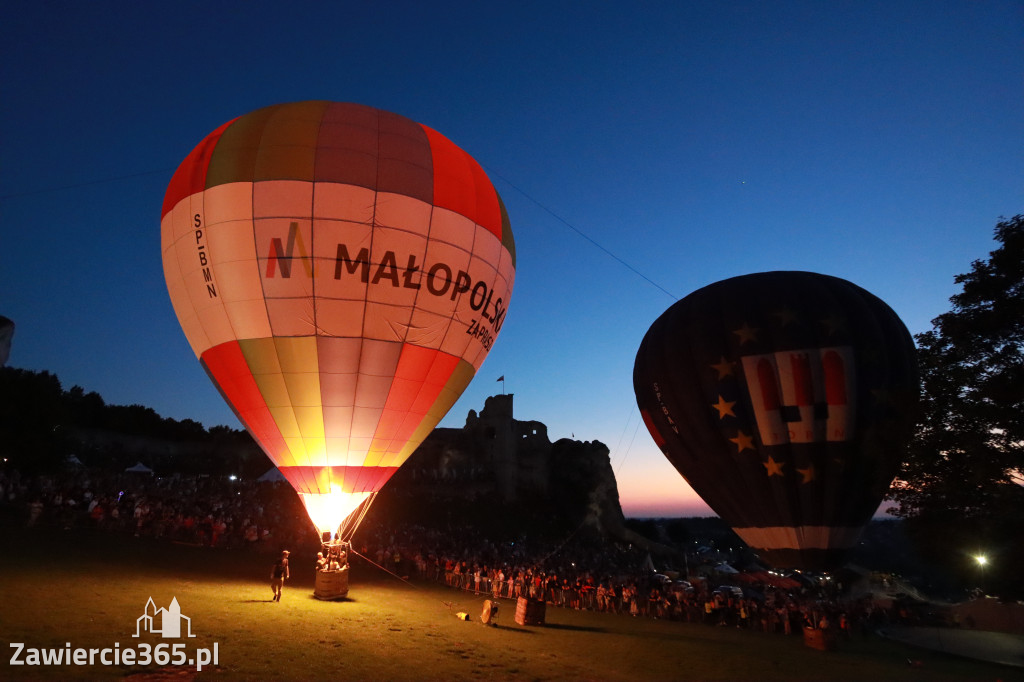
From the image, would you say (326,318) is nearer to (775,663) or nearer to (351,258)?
(351,258)

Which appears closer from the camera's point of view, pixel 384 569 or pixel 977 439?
pixel 977 439

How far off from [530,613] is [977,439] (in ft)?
27.7

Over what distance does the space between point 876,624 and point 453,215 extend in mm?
16468

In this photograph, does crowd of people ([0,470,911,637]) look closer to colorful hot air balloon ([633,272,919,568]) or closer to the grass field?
the grass field

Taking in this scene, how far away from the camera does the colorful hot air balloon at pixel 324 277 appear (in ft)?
34.2

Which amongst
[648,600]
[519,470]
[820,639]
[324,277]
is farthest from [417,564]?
[519,470]

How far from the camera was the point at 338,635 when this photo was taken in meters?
8.40

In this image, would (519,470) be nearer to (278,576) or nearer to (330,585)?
(330,585)

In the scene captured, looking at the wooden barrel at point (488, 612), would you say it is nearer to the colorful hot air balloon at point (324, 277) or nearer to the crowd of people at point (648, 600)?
the crowd of people at point (648, 600)

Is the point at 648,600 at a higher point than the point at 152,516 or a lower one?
lower

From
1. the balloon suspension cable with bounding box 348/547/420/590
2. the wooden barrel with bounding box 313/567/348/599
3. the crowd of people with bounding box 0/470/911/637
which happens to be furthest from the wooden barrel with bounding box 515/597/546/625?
the balloon suspension cable with bounding box 348/547/420/590

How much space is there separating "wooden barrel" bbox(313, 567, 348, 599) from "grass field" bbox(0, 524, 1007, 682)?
0.27m

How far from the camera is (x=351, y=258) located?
1043 centimetres

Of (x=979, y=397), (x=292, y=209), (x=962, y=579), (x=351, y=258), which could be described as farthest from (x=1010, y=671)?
(x=292, y=209)
